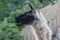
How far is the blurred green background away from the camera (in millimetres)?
5410

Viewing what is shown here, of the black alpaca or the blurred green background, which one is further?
the blurred green background

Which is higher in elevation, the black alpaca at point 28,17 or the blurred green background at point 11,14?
the blurred green background at point 11,14

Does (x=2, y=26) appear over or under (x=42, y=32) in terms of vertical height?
over

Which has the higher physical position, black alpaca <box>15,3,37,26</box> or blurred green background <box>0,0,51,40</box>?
blurred green background <box>0,0,51,40</box>

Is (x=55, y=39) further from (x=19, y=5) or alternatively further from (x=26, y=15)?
(x=19, y=5)

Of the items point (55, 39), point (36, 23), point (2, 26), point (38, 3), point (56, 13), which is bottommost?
point (55, 39)

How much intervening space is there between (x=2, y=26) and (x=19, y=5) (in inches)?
113

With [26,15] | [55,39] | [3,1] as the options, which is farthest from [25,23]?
[3,1]

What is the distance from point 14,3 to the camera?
889 cm

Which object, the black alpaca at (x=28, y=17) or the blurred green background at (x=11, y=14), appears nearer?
the black alpaca at (x=28, y=17)

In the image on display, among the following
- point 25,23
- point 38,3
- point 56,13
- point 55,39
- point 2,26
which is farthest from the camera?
point 38,3

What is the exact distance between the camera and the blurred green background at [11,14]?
541 cm

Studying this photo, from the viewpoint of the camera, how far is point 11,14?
6438 mm

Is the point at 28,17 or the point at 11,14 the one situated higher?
the point at 11,14
